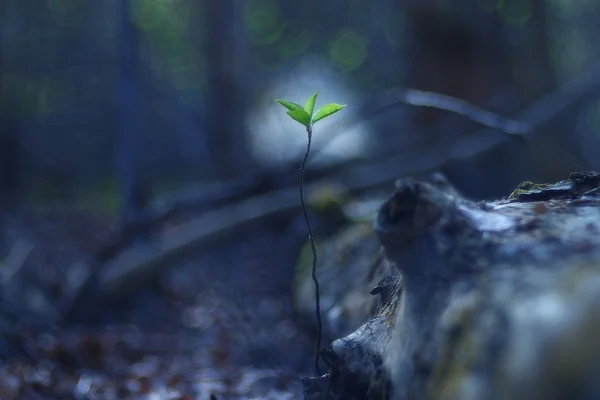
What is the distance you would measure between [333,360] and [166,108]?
62.7 feet

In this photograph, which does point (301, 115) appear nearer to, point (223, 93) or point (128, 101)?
point (128, 101)

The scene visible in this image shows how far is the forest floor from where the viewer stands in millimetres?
2756

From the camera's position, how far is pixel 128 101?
17.3ft

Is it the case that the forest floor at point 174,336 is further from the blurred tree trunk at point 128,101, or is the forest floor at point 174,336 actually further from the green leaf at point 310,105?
the green leaf at point 310,105

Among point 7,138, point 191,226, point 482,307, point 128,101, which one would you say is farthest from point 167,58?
point 482,307

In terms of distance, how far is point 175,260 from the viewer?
5.03 meters

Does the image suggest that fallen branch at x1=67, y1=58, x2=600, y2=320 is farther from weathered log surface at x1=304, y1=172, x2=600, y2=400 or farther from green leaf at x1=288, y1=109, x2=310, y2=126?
weathered log surface at x1=304, y1=172, x2=600, y2=400

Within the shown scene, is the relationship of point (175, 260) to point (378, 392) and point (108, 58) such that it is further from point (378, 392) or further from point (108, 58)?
point (108, 58)

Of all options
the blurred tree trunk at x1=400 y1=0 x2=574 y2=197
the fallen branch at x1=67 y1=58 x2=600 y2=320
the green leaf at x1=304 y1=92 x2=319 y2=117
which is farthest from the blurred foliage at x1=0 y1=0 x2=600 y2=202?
the green leaf at x1=304 y1=92 x2=319 y2=117

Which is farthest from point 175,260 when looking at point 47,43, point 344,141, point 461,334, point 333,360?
point 47,43

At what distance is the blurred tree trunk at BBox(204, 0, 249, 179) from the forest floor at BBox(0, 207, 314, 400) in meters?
3.42

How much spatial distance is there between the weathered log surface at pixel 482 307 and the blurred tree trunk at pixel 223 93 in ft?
26.1

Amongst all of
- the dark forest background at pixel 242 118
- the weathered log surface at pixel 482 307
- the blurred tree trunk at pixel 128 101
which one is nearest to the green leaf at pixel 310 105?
the weathered log surface at pixel 482 307

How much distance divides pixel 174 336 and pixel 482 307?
11.1ft
